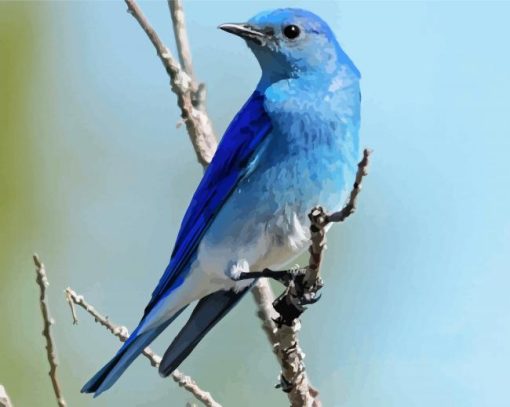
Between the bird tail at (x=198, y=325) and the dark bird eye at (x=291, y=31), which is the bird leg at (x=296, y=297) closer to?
the bird tail at (x=198, y=325)

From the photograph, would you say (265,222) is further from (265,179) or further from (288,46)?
(288,46)

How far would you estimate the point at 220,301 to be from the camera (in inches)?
247

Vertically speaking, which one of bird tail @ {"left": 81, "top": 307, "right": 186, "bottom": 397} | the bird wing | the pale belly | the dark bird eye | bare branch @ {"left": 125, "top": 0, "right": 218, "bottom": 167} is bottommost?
bird tail @ {"left": 81, "top": 307, "right": 186, "bottom": 397}

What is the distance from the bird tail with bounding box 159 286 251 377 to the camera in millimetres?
5848

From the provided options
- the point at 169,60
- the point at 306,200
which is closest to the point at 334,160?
the point at 306,200

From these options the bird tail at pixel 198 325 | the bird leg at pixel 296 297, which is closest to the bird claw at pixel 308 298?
the bird leg at pixel 296 297

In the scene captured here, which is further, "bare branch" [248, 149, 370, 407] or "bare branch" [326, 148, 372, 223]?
"bare branch" [248, 149, 370, 407]

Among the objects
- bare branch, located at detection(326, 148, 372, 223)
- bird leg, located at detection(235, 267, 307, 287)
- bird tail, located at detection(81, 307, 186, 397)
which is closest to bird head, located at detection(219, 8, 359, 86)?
bird leg, located at detection(235, 267, 307, 287)

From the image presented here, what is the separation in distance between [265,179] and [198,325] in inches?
32.0

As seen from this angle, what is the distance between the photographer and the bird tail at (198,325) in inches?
230

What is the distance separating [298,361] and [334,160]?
98 cm

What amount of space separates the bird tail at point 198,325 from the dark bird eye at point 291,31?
1.24 meters

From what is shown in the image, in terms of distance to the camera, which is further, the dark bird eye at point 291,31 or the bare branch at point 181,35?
the bare branch at point 181,35

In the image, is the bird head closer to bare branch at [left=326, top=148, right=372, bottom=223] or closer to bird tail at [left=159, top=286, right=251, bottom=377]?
bird tail at [left=159, top=286, right=251, bottom=377]
